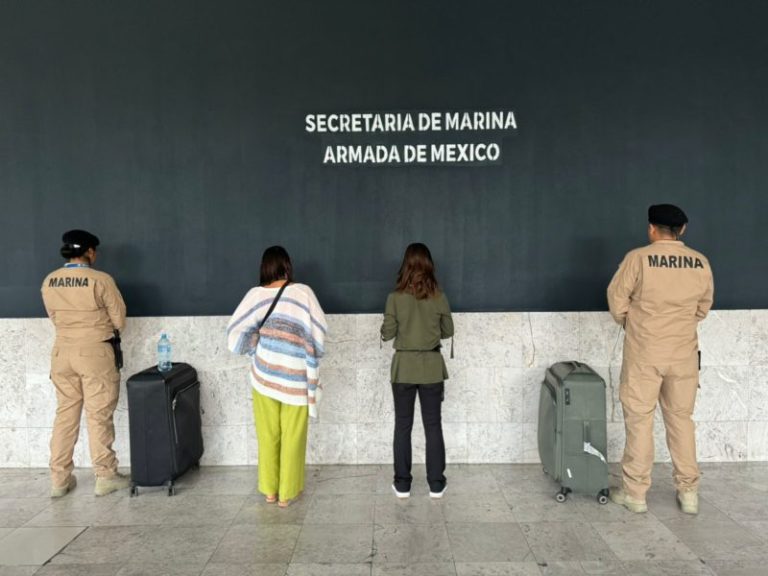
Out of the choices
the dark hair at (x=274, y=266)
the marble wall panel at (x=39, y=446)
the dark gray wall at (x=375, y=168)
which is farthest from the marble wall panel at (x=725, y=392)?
the marble wall panel at (x=39, y=446)

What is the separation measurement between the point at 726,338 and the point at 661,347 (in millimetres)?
1321

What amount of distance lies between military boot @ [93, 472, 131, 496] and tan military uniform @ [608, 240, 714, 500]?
11.3ft

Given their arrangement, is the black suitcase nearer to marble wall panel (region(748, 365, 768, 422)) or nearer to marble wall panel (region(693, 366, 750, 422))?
marble wall panel (region(693, 366, 750, 422))

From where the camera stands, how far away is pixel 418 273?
3.59m

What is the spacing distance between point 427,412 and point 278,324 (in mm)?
1131

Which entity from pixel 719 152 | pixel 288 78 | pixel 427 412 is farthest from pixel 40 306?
pixel 719 152

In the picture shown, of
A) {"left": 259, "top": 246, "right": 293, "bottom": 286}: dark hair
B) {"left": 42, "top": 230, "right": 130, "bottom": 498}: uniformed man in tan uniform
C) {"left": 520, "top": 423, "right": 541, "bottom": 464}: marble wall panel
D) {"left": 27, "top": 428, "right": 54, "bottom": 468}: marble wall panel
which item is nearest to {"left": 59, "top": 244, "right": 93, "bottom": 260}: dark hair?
{"left": 42, "top": 230, "right": 130, "bottom": 498}: uniformed man in tan uniform

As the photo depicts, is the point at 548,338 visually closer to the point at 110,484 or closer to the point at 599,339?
the point at 599,339

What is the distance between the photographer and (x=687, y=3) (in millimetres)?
4363

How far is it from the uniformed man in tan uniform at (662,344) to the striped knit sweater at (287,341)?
6.52 feet

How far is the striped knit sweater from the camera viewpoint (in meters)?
3.59

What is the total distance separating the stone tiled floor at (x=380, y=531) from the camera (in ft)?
9.69

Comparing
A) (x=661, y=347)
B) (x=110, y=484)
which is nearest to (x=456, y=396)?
(x=661, y=347)

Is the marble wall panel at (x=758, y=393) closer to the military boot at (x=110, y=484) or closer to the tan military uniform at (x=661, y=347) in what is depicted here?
the tan military uniform at (x=661, y=347)
